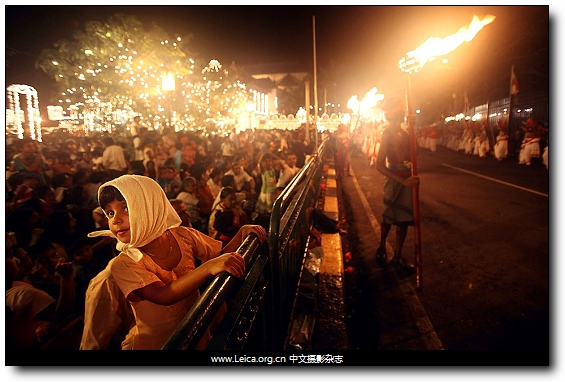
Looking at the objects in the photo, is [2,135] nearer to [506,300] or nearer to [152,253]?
[152,253]

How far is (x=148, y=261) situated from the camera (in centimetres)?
166

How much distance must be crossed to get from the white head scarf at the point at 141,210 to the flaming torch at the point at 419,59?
2.98m

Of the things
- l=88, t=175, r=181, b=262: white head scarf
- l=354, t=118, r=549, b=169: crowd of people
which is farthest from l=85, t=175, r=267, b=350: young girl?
l=354, t=118, r=549, b=169: crowd of people

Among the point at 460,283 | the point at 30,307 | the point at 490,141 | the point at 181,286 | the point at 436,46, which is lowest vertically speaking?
the point at 460,283

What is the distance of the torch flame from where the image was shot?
3.78 metres

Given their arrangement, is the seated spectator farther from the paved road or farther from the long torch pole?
the long torch pole

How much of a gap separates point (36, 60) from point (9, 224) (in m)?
7.08

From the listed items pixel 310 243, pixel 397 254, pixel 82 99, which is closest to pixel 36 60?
pixel 82 99

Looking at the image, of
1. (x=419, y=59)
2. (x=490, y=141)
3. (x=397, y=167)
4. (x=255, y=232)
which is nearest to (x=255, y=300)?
(x=255, y=232)

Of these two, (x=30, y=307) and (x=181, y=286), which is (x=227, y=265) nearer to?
(x=181, y=286)

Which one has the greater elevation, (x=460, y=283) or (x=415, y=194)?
(x=415, y=194)

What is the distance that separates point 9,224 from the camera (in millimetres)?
3709

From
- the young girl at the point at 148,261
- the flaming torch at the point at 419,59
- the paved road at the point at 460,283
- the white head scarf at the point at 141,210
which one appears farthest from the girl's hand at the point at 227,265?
the flaming torch at the point at 419,59

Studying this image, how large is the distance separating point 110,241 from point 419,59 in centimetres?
391
